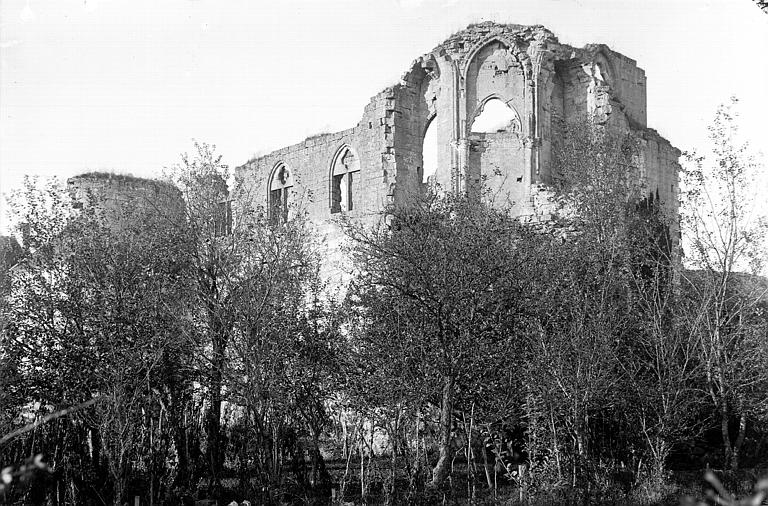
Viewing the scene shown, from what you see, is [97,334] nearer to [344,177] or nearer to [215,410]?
[215,410]

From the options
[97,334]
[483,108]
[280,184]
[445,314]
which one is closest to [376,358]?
[445,314]

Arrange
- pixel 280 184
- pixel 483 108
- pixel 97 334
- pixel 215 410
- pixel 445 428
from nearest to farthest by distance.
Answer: pixel 445 428 → pixel 97 334 → pixel 215 410 → pixel 483 108 → pixel 280 184

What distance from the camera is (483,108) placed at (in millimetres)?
23922

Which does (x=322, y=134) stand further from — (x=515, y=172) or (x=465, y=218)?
(x=465, y=218)

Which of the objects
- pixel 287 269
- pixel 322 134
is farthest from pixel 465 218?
pixel 322 134

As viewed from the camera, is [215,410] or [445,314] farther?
[215,410]

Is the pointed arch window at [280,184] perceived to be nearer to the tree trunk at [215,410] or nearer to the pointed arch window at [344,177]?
the pointed arch window at [344,177]

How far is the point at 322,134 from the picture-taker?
2677 cm

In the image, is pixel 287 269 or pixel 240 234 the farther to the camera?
pixel 240 234

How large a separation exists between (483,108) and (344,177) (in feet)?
16.0

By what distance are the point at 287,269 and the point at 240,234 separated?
170 cm

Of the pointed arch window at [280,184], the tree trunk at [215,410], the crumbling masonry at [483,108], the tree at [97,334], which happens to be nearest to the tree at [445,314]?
the tree trunk at [215,410]

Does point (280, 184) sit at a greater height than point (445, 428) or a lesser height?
greater

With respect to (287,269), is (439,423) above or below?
below
